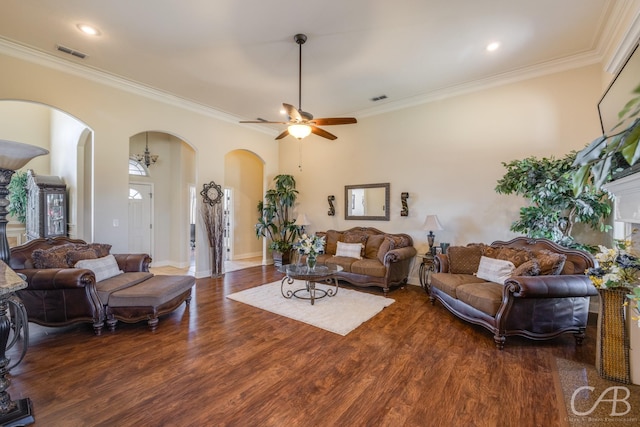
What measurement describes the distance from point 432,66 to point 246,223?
19.6ft

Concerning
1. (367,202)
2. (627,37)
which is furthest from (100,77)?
(627,37)

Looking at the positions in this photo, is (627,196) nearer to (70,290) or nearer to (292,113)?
(292,113)

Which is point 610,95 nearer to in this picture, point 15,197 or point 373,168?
point 373,168

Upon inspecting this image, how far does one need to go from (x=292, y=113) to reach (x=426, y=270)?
350 cm

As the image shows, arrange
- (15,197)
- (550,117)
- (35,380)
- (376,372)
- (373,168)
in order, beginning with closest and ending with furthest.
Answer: (35,380), (376,372), (550,117), (373,168), (15,197)

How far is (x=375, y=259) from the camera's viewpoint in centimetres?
515

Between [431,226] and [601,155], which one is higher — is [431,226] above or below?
below

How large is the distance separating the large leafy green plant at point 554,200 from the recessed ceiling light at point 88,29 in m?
5.45

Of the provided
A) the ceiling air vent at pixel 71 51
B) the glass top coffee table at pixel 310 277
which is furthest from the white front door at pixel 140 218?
the glass top coffee table at pixel 310 277

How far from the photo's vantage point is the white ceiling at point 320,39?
2883 millimetres

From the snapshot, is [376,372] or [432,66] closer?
[376,372]

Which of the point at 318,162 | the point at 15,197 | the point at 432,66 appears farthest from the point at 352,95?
the point at 15,197

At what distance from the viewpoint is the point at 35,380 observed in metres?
2.21

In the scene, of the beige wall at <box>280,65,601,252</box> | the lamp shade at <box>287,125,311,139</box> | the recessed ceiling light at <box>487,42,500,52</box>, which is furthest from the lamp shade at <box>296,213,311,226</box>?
the recessed ceiling light at <box>487,42,500,52</box>
